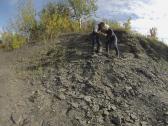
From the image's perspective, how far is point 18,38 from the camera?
2092 centimetres

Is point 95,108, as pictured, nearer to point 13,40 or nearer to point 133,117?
point 133,117

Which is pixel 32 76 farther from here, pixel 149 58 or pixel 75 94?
pixel 149 58

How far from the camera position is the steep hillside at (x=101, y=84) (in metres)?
13.5

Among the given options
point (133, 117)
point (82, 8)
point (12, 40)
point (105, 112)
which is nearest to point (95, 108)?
point (105, 112)

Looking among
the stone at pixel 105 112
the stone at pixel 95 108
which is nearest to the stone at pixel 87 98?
the stone at pixel 95 108

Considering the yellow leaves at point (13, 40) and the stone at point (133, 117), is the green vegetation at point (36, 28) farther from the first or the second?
the stone at point (133, 117)

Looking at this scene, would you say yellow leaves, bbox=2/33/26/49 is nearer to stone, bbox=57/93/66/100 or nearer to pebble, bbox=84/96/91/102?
stone, bbox=57/93/66/100

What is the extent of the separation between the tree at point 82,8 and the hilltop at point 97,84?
21.4 feet

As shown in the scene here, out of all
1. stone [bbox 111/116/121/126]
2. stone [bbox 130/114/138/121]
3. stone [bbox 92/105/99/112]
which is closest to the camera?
stone [bbox 111/116/121/126]

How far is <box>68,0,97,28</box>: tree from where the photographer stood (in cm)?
2570

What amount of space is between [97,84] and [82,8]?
11.4m

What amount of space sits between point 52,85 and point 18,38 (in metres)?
6.46

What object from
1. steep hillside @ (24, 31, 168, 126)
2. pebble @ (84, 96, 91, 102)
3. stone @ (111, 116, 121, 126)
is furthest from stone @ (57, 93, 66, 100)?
stone @ (111, 116, 121, 126)

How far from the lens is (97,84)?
15.3 metres
